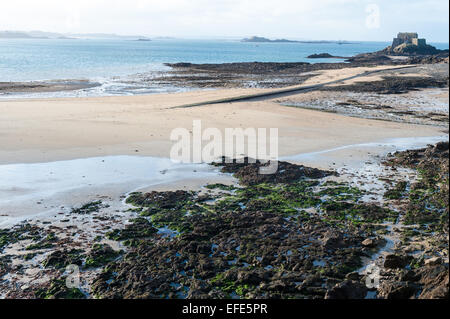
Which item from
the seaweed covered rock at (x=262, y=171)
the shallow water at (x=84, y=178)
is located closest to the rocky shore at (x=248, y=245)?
the seaweed covered rock at (x=262, y=171)

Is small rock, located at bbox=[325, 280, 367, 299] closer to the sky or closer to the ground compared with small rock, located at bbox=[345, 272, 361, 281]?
closer to the sky

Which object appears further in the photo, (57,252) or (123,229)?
(123,229)

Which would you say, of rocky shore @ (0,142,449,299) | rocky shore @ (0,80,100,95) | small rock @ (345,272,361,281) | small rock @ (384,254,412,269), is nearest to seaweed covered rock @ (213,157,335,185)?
rocky shore @ (0,142,449,299)

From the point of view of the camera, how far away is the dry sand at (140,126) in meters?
15.5

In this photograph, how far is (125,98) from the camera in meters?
28.3

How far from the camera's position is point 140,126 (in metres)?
19.0

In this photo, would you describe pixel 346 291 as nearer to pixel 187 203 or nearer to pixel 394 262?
pixel 394 262

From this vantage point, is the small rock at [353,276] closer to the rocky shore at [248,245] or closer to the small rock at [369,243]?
the rocky shore at [248,245]

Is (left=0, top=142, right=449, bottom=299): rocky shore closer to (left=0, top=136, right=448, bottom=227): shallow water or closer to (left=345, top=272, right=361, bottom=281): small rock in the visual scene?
(left=345, top=272, right=361, bottom=281): small rock

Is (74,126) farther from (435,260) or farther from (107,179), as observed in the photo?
(435,260)

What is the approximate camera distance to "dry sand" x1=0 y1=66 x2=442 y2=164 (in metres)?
15.5
